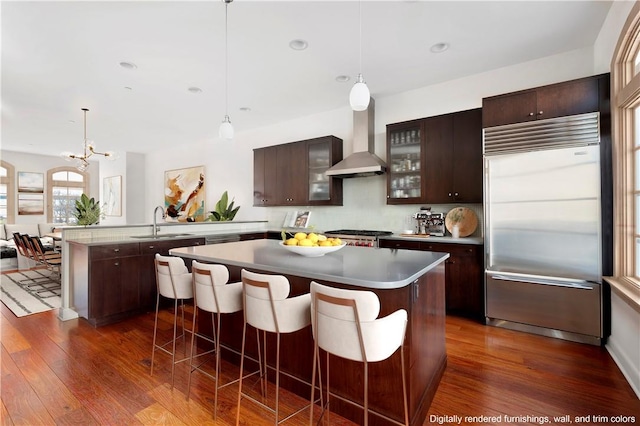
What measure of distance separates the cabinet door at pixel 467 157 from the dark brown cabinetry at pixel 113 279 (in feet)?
11.9

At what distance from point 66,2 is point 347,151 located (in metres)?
3.52

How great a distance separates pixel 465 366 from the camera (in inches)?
94.1

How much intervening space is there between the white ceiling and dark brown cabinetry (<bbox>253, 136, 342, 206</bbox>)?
683 mm

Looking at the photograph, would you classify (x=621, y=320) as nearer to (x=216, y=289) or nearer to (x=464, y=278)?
(x=464, y=278)

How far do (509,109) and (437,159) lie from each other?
902 millimetres

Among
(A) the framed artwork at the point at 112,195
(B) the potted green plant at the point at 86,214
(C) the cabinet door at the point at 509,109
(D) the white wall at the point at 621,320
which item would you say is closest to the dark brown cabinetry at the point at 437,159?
(C) the cabinet door at the point at 509,109

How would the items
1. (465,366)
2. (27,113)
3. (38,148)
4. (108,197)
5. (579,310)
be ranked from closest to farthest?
(465,366) < (579,310) < (27,113) < (38,148) < (108,197)

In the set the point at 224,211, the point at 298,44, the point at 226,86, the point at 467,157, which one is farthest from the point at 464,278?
the point at 224,211

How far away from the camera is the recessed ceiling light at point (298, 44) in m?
2.98

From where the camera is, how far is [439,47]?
123 inches

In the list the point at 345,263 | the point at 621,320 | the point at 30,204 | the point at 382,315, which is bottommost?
the point at 621,320

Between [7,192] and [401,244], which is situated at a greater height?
[7,192]

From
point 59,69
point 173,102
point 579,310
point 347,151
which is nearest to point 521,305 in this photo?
point 579,310

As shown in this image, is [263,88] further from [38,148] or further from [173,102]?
[38,148]
